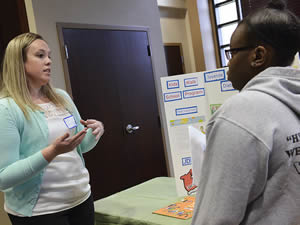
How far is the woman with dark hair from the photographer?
616mm

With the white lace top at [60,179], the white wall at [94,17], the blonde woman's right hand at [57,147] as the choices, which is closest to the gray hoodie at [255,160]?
the blonde woman's right hand at [57,147]

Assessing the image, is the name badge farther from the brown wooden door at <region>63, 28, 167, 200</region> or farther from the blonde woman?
the brown wooden door at <region>63, 28, 167, 200</region>

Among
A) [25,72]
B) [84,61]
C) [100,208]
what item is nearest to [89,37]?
[84,61]

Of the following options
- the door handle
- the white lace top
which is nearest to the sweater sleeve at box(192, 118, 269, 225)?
the white lace top

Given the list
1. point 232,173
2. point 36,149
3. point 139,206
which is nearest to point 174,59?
point 139,206

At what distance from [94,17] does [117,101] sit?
2.85 feet

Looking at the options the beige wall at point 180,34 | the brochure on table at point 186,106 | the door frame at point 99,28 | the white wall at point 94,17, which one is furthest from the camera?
the beige wall at point 180,34

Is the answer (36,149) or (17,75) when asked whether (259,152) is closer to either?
(36,149)

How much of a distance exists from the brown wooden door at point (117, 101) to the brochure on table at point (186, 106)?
129cm

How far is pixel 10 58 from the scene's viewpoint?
137 cm

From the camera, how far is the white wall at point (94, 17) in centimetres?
265

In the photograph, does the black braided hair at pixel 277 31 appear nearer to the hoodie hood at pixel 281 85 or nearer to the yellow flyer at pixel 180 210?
the hoodie hood at pixel 281 85

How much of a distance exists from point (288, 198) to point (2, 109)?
1077 millimetres

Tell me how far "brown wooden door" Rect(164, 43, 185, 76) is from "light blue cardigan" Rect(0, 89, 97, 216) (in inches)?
182
